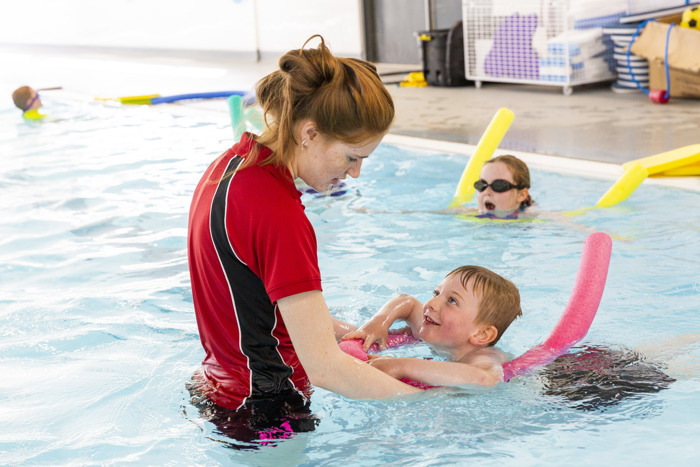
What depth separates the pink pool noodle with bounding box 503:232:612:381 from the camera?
2842 mm

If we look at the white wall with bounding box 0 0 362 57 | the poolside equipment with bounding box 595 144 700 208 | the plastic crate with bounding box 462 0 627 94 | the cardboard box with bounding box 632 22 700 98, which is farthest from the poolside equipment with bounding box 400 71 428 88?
the poolside equipment with bounding box 595 144 700 208

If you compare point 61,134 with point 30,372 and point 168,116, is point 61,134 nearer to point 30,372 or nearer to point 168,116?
point 168,116

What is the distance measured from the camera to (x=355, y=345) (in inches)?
102

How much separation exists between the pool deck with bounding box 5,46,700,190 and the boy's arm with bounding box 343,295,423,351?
3.06 m

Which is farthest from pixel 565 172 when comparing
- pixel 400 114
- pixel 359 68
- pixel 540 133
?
pixel 359 68

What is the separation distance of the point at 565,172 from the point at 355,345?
3864mm

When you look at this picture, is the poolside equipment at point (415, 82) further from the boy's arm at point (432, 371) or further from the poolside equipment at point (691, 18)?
the boy's arm at point (432, 371)

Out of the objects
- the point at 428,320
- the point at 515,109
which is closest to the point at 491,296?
the point at 428,320

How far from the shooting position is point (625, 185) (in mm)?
4996

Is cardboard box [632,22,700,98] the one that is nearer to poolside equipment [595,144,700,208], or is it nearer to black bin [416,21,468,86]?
black bin [416,21,468,86]

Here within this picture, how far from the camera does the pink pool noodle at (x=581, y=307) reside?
284 cm

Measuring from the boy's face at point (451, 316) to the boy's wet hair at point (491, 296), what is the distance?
0.02m

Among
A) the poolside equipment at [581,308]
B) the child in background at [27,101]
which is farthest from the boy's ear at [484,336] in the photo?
the child in background at [27,101]

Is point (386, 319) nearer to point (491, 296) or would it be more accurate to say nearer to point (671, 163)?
point (491, 296)
